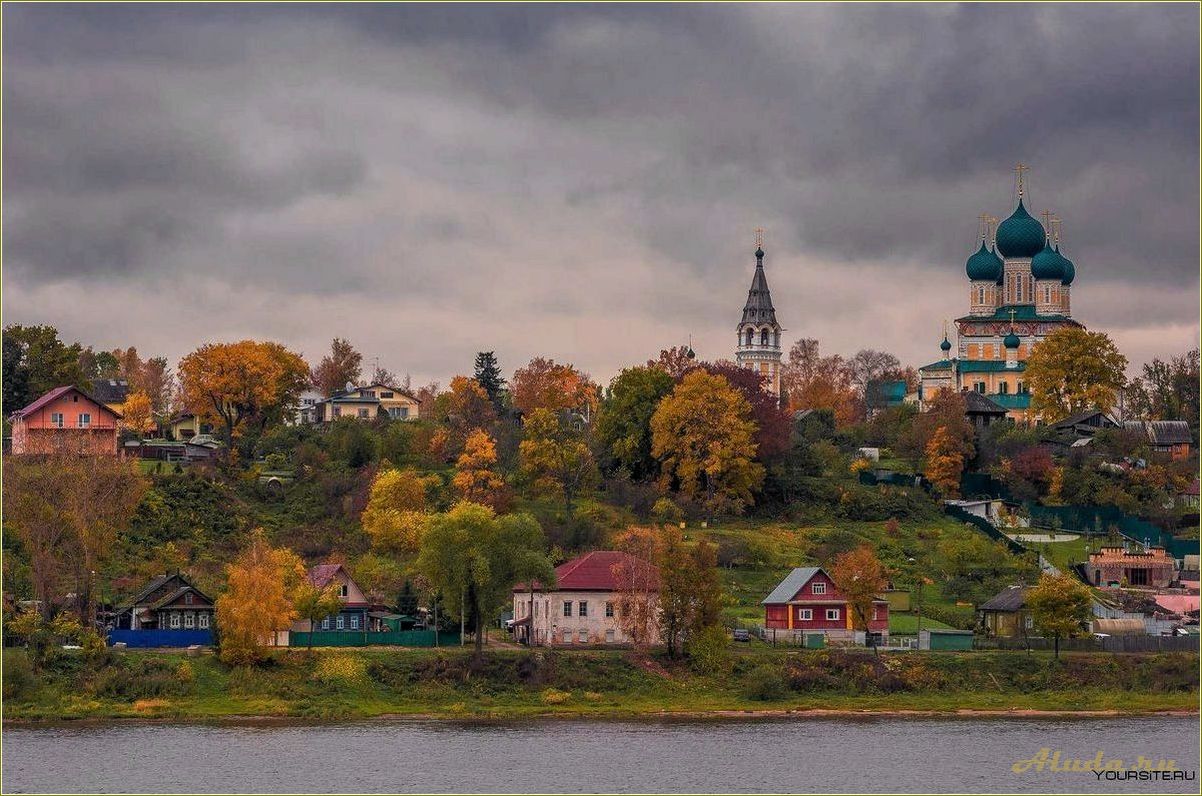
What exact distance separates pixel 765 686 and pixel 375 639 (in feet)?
46.0

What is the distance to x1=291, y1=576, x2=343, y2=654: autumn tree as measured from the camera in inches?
3194

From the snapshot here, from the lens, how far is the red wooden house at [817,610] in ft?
282

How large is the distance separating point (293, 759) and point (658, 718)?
47.3 feet

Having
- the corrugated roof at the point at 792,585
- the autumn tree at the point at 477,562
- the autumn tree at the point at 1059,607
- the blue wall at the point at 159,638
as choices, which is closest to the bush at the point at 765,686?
the corrugated roof at the point at 792,585

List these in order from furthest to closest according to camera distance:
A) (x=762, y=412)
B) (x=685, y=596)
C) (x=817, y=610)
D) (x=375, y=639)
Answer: (x=762, y=412) < (x=817, y=610) < (x=375, y=639) < (x=685, y=596)

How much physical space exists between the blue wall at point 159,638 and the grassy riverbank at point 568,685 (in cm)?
189

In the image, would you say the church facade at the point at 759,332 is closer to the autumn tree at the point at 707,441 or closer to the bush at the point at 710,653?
the autumn tree at the point at 707,441

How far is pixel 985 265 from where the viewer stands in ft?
489

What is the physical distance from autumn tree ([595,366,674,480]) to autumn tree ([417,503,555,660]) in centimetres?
2917

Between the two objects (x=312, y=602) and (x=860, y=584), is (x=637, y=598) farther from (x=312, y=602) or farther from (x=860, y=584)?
(x=312, y=602)

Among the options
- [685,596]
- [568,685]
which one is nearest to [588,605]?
[685,596]


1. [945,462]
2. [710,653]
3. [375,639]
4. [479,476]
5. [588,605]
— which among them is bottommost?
[710,653]

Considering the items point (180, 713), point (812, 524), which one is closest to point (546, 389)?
point (812, 524)

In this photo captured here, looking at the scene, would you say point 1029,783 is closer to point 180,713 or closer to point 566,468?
point 180,713
